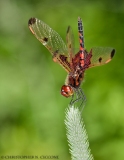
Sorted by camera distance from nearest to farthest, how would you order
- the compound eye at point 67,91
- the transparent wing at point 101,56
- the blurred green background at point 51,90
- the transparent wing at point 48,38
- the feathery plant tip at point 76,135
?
the feathery plant tip at point 76,135 < the compound eye at point 67,91 < the transparent wing at point 101,56 < the transparent wing at point 48,38 < the blurred green background at point 51,90

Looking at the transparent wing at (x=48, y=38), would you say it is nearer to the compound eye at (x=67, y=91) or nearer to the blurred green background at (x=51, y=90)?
the compound eye at (x=67, y=91)

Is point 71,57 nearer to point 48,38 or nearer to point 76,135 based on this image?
point 48,38

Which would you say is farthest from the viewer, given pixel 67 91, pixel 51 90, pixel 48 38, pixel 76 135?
pixel 51 90

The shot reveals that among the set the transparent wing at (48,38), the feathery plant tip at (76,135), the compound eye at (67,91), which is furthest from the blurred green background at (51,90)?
the feathery plant tip at (76,135)

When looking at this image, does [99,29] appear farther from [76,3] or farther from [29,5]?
[29,5]

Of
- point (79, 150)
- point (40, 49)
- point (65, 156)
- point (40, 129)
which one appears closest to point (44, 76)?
point (40, 49)

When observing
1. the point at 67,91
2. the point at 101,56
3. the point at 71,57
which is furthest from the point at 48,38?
the point at 67,91
